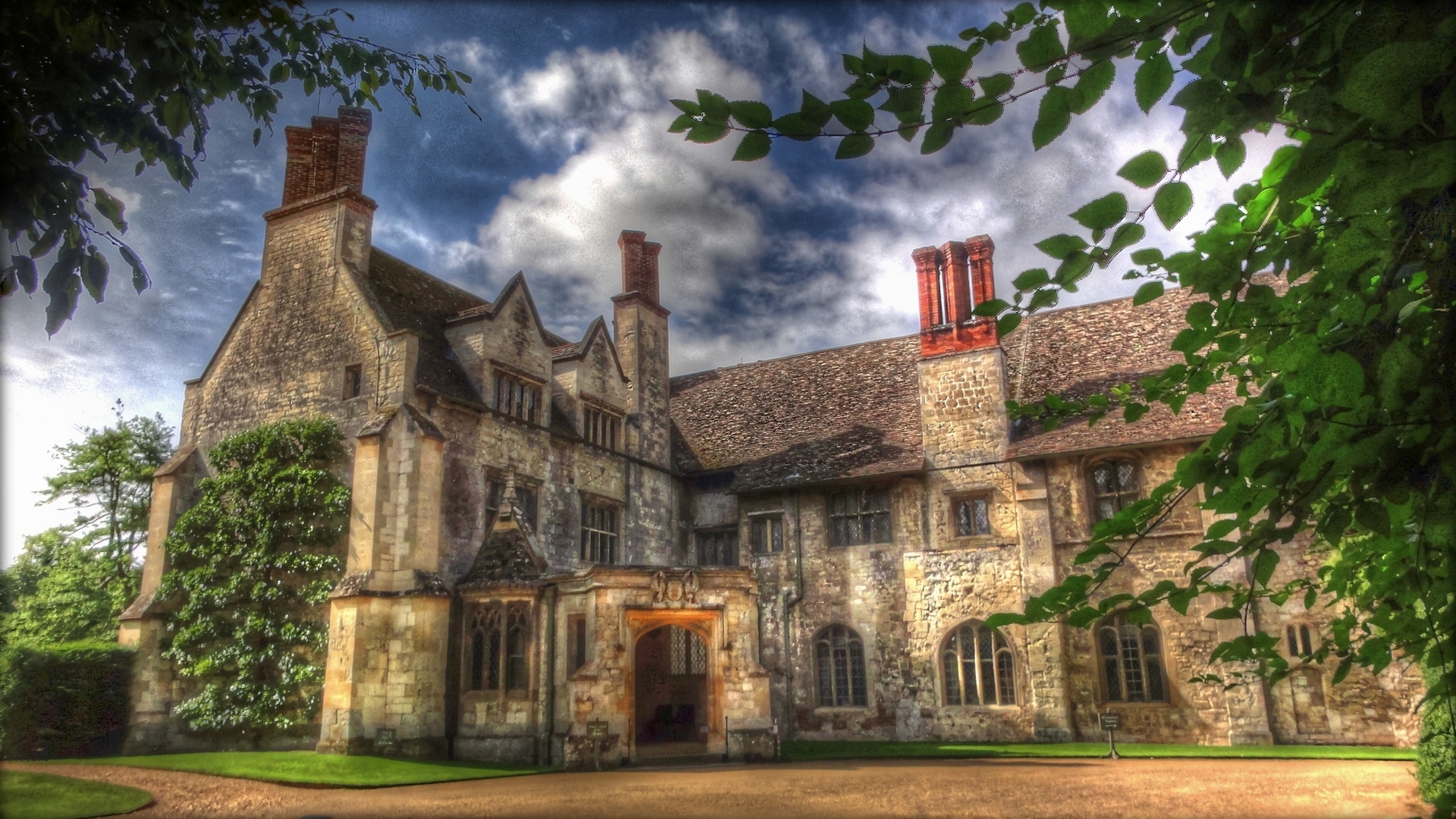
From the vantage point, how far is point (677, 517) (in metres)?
26.7

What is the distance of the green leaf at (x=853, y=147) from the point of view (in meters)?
2.31

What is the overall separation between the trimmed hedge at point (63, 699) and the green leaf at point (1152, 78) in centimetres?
2152

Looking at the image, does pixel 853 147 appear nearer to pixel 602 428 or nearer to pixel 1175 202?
pixel 1175 202

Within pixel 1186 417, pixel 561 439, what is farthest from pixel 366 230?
pixel 1186 417

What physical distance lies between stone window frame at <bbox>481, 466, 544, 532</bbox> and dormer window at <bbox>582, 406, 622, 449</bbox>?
2.54 meters

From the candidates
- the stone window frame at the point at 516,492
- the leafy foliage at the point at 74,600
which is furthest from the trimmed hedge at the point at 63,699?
the leafy foliage at the point at 74,600

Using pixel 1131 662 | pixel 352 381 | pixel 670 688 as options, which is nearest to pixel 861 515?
pixel 670 688

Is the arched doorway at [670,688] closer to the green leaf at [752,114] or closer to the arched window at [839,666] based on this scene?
the arched window at [839,666]

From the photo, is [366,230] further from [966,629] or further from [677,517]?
[966,629]

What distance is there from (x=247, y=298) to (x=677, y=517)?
12.3 meters

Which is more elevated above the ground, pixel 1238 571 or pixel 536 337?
pixel 536 337

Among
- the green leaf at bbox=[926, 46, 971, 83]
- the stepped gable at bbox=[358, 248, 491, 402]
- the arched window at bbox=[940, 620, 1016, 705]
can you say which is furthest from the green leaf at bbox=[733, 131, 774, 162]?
the arched window at bbox=[940, 620, 1016, 705]

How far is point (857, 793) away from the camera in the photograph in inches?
500

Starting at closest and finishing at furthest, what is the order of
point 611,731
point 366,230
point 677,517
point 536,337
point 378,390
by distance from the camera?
point 611,731 < point 378,390 < point 366,230 < point 536,337 < point 677,517
